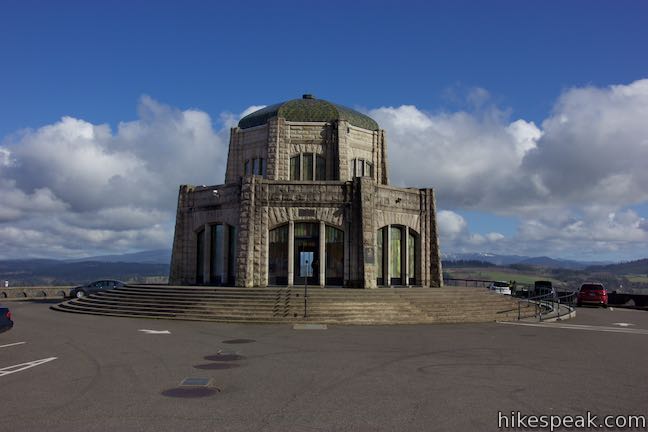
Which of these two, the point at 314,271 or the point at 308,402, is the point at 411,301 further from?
the point at 308,402

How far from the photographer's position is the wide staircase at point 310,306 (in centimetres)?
2355

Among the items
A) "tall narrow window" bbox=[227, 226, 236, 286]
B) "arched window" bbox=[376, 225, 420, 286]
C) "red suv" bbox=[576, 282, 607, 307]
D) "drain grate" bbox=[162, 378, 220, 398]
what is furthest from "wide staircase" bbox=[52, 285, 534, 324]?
"red suv" bbox=[576, 282, 607, 307]

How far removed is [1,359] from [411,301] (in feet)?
56.3

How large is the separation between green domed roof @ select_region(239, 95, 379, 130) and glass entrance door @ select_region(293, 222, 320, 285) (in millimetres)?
9335

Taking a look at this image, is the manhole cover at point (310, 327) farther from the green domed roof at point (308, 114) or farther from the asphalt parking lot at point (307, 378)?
the green domed roof at point (308, 114)

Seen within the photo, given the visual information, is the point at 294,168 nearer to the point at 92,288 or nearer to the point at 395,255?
the point at 395,255

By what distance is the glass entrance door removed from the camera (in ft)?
97.6

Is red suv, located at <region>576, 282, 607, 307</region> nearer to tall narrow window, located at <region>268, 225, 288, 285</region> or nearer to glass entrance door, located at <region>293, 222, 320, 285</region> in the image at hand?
glass entrance door, located at <region>293, 222, 320, 285</region>

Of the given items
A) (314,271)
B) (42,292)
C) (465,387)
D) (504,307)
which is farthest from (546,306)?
(42,292)

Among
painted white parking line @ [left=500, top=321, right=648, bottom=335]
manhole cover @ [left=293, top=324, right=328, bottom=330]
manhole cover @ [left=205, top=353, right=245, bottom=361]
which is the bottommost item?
painted white parking line @ [left=500, top=321, right=648, bottom=335]

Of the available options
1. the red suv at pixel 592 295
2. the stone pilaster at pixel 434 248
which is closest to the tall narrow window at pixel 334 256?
the stone pilaster at pixel 434 248

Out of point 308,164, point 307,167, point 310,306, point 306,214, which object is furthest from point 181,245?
point 310,306

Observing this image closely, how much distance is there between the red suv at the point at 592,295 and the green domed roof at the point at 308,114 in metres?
19.2

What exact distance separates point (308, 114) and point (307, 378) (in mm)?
26508
